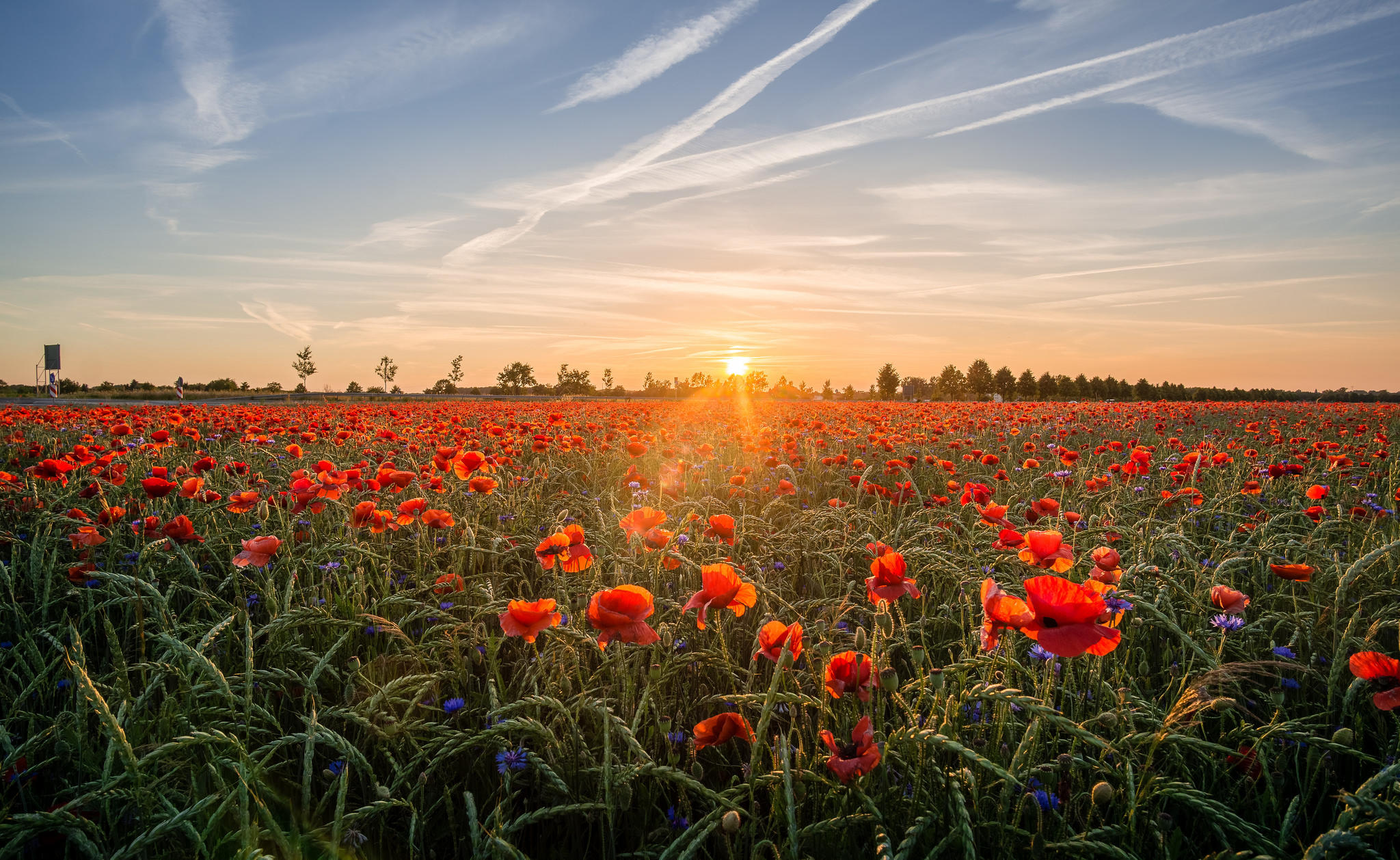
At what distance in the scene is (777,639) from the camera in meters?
1.67

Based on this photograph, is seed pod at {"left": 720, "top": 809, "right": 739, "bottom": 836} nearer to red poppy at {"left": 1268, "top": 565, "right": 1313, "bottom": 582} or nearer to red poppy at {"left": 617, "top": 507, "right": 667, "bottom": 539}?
red poppy at {"left": 617, "top": 507, "right": 667, "bottom": 539}

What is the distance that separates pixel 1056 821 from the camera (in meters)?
1.57

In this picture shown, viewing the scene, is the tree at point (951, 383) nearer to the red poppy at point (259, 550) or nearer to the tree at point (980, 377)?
the tree at point (980, 377)

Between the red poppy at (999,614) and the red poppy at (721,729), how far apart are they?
626mm

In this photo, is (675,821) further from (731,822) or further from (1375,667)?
(1375,667)

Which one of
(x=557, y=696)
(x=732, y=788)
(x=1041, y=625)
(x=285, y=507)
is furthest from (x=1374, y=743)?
(x=285, y=507)

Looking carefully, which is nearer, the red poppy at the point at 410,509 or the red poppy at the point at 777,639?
the red poppy at the point at 777,639

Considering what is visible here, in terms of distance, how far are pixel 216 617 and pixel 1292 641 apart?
170 inches

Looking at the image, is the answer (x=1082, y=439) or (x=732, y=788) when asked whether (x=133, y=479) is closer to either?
(x=732, y=788)

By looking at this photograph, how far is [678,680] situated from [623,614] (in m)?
0.88

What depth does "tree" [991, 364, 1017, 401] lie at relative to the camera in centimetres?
4783

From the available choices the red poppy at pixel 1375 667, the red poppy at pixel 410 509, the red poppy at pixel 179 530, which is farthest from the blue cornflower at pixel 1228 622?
the red poppy at pixel 179 530

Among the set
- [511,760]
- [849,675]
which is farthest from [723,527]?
[511,760]

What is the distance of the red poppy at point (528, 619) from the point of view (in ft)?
5.49
